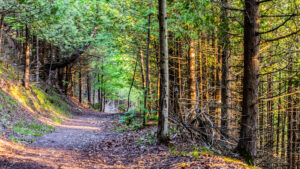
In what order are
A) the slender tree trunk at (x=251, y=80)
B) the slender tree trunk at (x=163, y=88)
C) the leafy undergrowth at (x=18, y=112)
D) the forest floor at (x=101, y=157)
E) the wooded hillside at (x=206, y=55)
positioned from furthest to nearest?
the leafy undergrowth at (x=18, y=112) → the slender tree trunk at (x=163, y=88) → the wooded hillside at (x=206, y=55) → the slender tree trunk at (x=251, y=80) → the forest floor at (x=101, y=157)

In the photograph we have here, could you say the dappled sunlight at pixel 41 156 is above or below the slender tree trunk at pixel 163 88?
below

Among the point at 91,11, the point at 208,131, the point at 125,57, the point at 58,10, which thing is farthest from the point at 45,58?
the point at 208,131

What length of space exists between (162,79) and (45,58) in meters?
21.6

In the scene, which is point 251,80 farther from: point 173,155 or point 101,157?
point 101,157

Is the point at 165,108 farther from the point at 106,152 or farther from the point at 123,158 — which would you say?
the point at 106,152

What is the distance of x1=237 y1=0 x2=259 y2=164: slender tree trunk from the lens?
5.43 meters

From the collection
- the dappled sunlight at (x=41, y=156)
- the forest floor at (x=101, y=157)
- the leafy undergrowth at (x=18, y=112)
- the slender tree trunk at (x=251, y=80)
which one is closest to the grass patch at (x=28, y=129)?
the leafy undergrowth at (x=18, y=112)

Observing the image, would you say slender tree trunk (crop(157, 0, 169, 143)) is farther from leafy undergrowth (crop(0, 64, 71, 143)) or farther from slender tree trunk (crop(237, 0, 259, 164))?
leafy undergrowth (crop(0, 64, 71, 143))

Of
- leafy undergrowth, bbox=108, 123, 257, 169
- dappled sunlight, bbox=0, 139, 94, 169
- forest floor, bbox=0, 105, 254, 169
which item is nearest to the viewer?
leafy undergrowth, bbox=108, 123, 257, 169

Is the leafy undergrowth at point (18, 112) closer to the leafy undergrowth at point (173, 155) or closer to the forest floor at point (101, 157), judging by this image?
the forest floor at point (101, 157)

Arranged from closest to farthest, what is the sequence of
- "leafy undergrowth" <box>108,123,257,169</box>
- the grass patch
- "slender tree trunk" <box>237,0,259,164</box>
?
1. "leafy undergrowth" <box>108,123,257,169</box>
2. "slender tree trunk" <box>237,0,259,164</box>
3. the grass patch

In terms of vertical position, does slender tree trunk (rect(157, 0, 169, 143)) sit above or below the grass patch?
above

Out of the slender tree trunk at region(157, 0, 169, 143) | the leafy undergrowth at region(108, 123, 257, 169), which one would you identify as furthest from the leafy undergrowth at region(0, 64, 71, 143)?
the slender tree trunk at region(157, 0, 169, 143)

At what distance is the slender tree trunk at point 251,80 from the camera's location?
17.8ft
